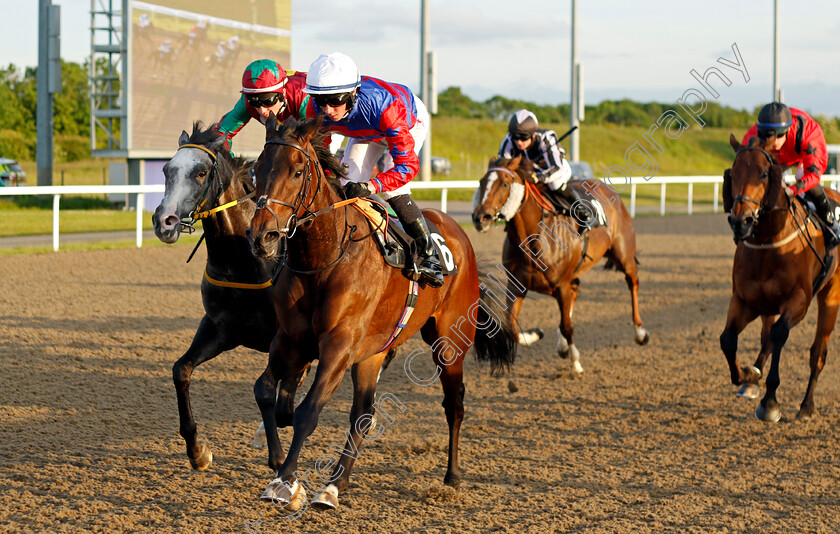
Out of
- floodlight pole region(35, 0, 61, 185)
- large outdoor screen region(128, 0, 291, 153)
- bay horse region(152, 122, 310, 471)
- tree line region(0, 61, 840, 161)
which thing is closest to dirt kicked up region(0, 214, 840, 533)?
bay horse region(152, 122, 310, 471)

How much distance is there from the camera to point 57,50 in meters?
18.7

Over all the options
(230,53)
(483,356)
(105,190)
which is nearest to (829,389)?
(483,356)

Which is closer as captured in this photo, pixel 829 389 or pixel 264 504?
pixel 264 504

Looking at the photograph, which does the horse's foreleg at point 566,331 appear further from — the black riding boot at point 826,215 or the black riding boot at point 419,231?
the black riding boot at point 419,231

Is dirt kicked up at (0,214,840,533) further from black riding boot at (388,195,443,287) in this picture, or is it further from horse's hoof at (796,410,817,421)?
black riding boot at (388,195,443,287)

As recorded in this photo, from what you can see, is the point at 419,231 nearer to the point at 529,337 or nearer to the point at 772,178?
the point at 772,178

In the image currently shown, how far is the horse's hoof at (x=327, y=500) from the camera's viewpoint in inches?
146

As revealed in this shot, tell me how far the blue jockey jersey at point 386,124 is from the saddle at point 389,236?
12 cm

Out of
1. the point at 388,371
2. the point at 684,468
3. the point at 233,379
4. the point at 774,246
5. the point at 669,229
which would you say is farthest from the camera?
the point at 669,229

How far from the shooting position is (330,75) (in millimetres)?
3904

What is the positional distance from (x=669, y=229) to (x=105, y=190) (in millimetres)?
10606

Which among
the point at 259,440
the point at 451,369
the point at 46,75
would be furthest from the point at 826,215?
the point at 46,75

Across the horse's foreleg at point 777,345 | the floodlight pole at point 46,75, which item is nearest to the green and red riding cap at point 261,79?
the horse's foreleg at point 777,345

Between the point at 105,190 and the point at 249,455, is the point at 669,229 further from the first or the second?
the point at 249,455
